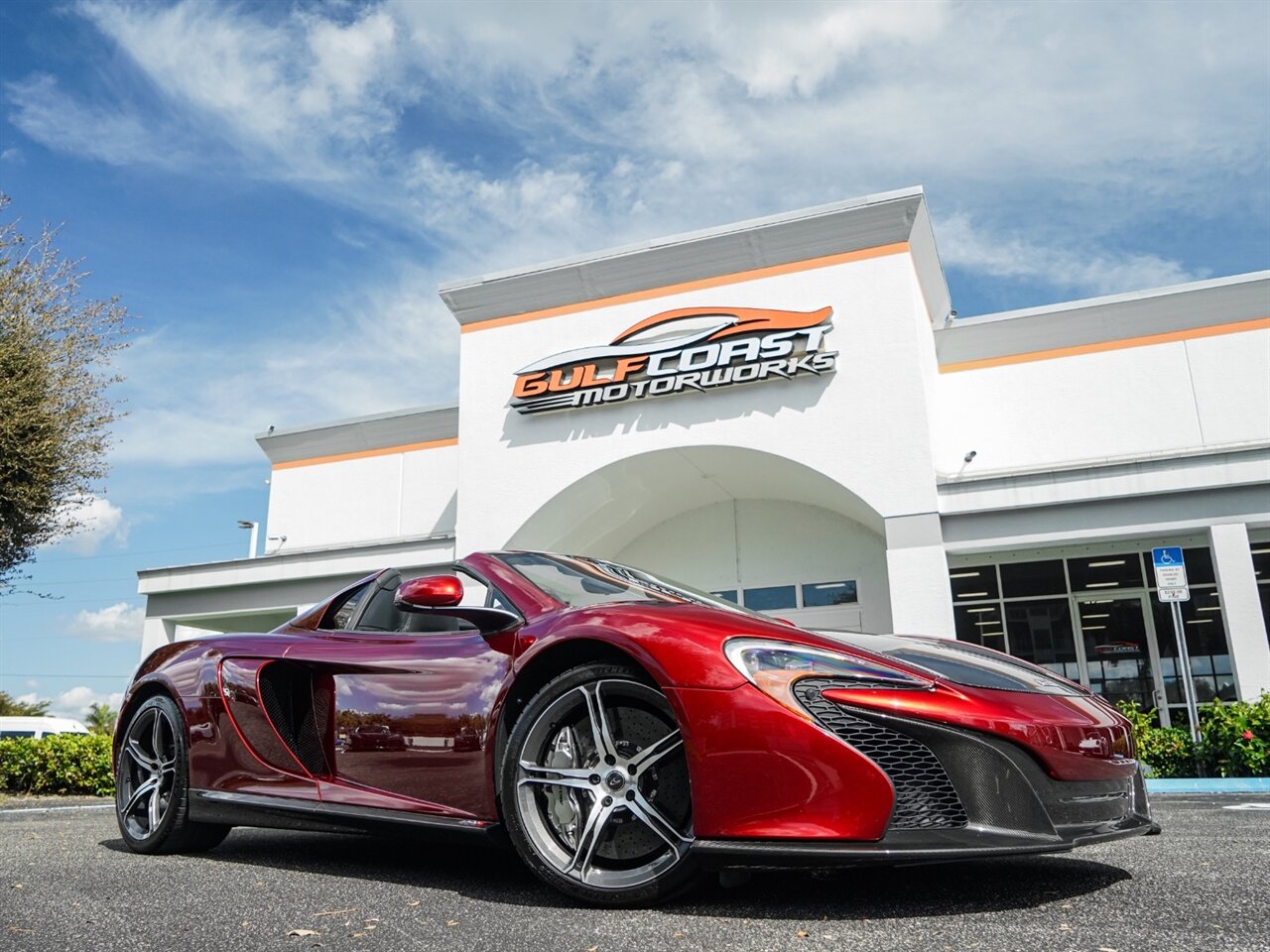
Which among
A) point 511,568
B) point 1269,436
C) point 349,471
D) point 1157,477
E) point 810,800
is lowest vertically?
point 810,800

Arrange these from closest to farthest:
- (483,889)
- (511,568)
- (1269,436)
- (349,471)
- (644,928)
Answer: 1. (644,928)
2. (483,889)
3. (511,568)
4. (1269,436)
5. (349,471)

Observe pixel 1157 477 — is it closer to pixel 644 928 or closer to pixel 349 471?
pixel 644 928

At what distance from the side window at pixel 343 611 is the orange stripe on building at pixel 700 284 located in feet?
34.6

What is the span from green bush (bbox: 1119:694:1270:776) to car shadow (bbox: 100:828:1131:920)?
7155 mm

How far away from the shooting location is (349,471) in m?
18.8

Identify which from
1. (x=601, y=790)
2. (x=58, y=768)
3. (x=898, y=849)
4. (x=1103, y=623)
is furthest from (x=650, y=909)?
(x=1103, y=623)

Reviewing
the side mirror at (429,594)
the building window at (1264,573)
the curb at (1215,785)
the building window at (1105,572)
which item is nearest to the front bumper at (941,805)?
the side mirror at (429,594)

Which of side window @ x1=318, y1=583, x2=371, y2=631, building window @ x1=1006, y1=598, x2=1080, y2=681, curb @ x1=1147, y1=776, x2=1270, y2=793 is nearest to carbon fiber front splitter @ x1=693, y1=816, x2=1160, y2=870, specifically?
side window @ x1=318, y1=583, x2=371, y2=631

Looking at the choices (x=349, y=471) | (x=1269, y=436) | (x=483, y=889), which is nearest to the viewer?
(x=483, y=889)

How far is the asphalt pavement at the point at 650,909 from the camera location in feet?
7.26

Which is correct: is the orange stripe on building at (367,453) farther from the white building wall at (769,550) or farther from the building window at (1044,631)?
the building window at (1044,631)

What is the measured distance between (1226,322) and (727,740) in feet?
46.7

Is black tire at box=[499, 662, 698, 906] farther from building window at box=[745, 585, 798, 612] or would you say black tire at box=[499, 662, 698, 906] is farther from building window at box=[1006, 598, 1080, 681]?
building window at box=[1006, 598, 1080, 681]

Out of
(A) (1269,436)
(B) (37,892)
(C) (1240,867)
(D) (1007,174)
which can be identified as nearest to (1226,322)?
(A) (1269,436)
